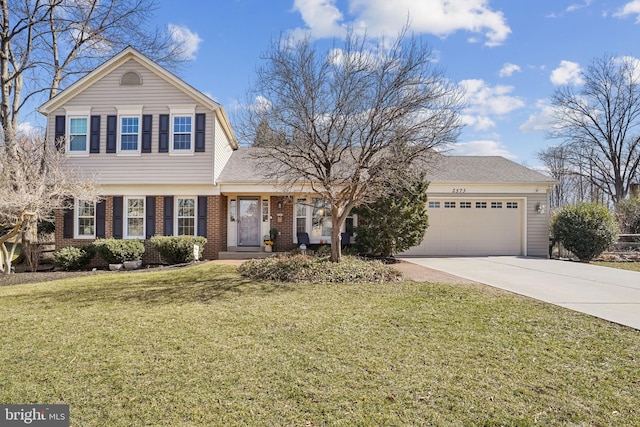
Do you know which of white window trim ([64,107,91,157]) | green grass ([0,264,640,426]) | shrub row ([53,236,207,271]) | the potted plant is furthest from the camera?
the potted plant

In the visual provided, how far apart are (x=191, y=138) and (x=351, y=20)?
7.66 metres

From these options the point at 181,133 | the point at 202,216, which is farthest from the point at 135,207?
the point at 181,133

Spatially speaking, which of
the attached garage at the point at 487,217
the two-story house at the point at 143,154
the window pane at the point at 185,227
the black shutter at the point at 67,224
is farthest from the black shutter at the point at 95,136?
the attached garage at the point at 487,217

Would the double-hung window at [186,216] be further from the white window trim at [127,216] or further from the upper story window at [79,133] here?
the upper story window at [79,133]

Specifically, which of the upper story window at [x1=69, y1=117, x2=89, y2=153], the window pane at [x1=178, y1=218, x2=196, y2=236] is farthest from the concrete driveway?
the upper story window at [x1=69, y1=117, x2=89, y2=153]

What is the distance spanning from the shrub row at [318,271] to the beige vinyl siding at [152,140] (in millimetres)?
5440

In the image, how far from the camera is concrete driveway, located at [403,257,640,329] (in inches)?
239

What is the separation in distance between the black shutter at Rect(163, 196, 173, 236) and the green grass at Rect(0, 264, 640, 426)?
7016 mm

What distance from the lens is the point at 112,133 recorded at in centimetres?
1360

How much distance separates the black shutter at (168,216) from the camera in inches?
539

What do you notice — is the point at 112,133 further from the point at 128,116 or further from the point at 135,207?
the point at 135,207

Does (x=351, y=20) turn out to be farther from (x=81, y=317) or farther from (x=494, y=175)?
(x=494, y=175)

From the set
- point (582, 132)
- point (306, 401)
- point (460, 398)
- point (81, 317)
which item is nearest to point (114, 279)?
point (81, 317)

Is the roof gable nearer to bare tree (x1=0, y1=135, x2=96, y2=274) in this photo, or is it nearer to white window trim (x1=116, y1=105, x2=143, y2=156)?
white window trim (x1=116, y1=105, x2=143, y2=156)
